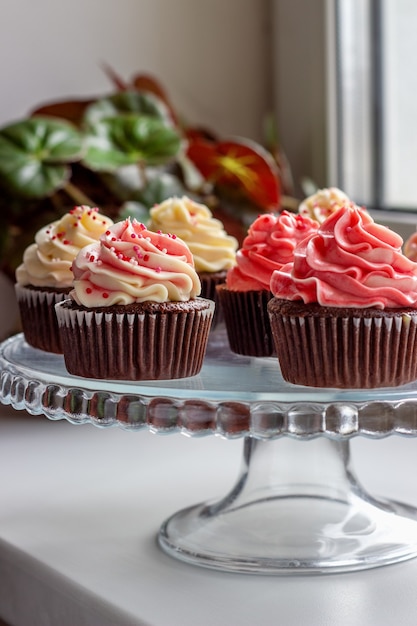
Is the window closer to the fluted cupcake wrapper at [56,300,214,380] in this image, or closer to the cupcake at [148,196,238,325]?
the cupcake at [148,196,238,325]

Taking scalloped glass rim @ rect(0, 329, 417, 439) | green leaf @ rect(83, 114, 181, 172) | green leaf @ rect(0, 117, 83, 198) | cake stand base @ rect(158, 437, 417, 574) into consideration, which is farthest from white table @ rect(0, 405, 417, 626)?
green leaf @ rect(83, 114, 181, 172)

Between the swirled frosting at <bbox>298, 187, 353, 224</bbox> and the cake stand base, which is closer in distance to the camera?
the cake stand base

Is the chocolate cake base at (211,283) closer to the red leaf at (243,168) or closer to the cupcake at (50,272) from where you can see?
the cupcake at (50,272)

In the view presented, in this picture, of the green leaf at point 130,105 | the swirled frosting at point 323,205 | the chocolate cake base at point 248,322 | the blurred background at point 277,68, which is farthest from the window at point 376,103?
the chocolate cake base at point 248,322

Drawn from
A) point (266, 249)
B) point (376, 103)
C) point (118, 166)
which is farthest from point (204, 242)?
point (376, 103)

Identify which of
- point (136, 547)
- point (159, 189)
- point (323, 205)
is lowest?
point (136, 547)

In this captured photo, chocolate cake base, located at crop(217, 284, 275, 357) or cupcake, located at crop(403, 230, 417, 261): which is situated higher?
cupcake, located at crop(403, 230, 417, 261)

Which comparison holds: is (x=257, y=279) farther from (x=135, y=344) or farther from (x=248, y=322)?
(x=135, y=344)
